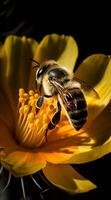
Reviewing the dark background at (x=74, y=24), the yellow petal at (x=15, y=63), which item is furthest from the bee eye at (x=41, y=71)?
the dark background at (x=74, y=24)

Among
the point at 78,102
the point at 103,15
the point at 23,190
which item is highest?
the point at 103,15

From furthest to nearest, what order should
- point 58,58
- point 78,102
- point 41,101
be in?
point 58,58 → point 41,101 → point 78,102

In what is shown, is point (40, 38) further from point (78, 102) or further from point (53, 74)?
point (78, 102)

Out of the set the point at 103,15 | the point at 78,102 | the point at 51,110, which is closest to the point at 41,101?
the point at 51,110

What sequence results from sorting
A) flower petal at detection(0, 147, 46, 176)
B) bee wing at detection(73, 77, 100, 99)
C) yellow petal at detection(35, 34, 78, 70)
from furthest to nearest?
yellow petal at detection(35, 34, 78, 70) < bee wing at detection(73, 77, 100, 99) < flower petal at detection(0, 147, 46, 176)

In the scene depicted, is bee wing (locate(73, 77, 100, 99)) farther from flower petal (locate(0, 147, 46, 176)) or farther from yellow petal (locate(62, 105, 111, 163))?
flower petal (locate(0, 147, 46, 176))

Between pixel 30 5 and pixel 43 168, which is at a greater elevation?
pixel 30 5

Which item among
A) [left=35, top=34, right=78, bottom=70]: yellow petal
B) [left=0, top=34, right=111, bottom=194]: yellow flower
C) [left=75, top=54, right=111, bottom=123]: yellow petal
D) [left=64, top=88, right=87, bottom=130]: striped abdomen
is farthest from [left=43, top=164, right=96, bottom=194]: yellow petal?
[left=35, top=34, right=78, bottom=70]: yellow petal
